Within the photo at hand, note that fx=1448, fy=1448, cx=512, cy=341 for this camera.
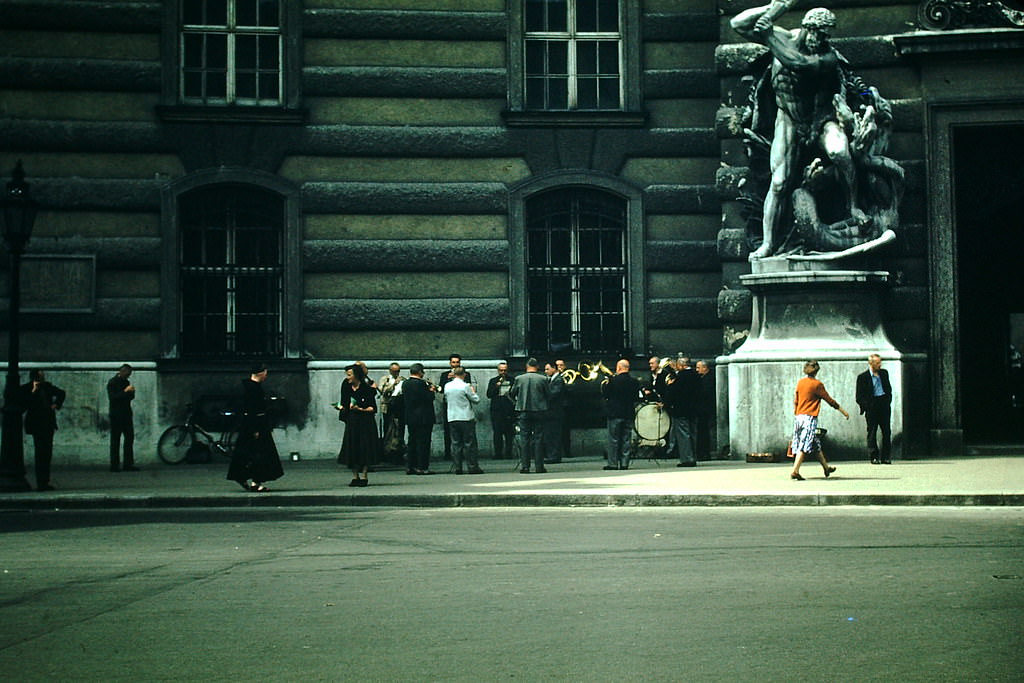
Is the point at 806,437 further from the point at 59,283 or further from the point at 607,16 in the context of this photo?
the point at 59,283

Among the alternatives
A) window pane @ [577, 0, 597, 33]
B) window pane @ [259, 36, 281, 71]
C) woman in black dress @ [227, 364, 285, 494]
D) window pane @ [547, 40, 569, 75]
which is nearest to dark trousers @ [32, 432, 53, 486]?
woman in black dress @ [227, 364, 285, 494]

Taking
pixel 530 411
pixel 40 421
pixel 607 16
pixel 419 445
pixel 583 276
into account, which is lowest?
pixel 419 445

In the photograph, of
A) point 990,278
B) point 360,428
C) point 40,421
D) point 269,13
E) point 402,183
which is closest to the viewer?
point 360,428

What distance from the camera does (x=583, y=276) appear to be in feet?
80.7

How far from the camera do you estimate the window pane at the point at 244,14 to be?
24.3 meters

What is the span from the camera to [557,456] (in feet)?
77.4

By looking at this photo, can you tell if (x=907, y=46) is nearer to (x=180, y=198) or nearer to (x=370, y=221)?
(x=370, y=221)

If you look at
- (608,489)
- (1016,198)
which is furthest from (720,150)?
(608,489)

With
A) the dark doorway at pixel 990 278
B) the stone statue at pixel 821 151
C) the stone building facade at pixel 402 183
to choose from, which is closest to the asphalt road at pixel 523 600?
the stone statue at pixel 821 151

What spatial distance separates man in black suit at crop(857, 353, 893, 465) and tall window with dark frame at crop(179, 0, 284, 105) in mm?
10582

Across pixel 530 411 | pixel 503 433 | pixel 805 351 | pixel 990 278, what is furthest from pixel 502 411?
pixel 990 278

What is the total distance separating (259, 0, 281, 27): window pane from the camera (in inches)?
957

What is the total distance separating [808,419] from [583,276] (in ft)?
21.3

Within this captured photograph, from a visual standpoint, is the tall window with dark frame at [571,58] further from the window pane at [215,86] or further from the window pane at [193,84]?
the window pane at [193,84]
